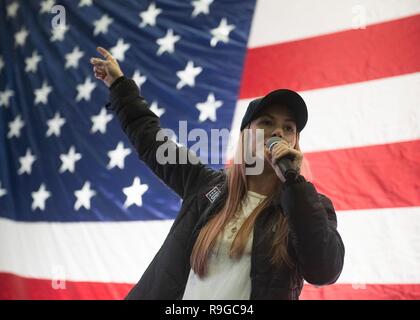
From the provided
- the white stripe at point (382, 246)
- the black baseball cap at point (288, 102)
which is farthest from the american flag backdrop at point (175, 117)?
the black baseball cap at point (288, 102)

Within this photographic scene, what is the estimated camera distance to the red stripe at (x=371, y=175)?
4.05ft

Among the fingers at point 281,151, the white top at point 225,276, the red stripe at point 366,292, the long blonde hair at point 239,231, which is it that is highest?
the fingers at point 281,151

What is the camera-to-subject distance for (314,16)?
4.87ft

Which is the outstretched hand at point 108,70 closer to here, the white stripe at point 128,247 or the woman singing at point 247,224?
the woman singing at point 247,224

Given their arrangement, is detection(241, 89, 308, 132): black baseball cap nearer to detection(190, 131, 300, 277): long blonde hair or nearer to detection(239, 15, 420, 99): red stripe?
detection(190, 131, 300, 277): long blonde hair

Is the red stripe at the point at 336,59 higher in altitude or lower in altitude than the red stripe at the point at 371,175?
higher

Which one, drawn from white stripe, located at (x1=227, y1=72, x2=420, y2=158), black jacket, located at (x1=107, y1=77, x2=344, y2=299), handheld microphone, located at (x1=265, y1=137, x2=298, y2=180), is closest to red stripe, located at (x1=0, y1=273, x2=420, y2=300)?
white stripe, located at (x1=227, y1=72, x2=420, y2=158)

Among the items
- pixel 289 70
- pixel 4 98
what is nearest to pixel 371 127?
pixel 289 70

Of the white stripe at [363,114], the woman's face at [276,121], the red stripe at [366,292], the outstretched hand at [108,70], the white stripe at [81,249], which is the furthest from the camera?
the white stripe at [81,249]

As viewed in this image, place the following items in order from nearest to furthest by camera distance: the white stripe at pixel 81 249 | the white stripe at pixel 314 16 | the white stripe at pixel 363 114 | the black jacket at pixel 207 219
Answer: the black jacket at pixel 207 219 → the white stripe at pixel 363 114 → the white stripe at pixel 314 16 → the white stripe at pixel 81 249

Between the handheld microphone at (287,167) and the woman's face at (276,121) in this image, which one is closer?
the handheld microphone at (287,167)

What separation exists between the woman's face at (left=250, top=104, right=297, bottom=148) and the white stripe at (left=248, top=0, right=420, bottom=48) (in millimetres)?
776

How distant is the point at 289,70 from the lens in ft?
4.85

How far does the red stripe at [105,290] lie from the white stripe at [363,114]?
41 centimetres
